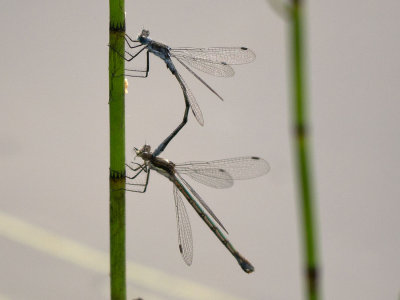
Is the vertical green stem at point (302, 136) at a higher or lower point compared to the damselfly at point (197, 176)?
lower

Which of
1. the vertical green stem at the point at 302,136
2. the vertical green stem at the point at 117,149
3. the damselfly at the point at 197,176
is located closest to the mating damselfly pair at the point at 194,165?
the damselfly at the point at 197,176

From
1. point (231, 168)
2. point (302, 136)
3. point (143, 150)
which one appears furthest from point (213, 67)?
point (302, 136)

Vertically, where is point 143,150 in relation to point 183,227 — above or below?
above

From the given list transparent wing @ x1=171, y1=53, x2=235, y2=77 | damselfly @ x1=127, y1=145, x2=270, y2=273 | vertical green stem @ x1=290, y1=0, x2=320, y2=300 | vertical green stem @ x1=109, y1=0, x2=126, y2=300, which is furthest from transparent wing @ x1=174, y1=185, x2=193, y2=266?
vertical green stem @ x1=290, y1=0, x2=320, y2=300

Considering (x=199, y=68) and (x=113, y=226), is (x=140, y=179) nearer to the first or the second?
(x=199, y=68)

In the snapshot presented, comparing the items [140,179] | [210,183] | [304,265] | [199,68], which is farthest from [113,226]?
[199,68]

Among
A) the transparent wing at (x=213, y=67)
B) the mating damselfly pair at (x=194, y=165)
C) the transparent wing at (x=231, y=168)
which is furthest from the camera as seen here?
the transparent wing at (x=213, y=67)

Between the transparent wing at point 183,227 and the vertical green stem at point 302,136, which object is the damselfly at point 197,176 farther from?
the vertical green stem at point 302,136

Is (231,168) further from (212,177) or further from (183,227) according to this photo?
(183,227)
